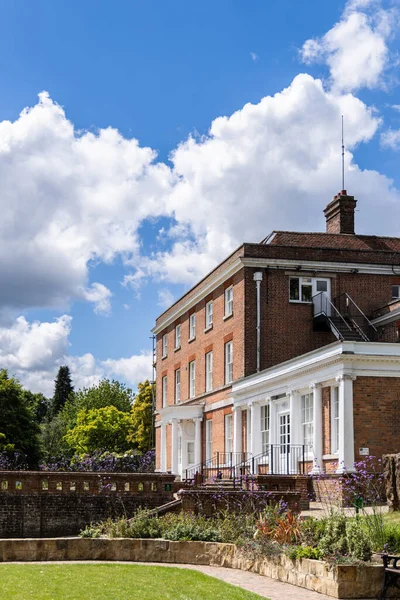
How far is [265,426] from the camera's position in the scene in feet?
109

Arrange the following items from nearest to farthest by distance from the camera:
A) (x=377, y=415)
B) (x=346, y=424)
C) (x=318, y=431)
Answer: (x=346, y=424)
(x=377, y=415)
(x=318, y=431)

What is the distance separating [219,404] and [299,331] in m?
5.09

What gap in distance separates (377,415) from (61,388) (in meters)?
99.5

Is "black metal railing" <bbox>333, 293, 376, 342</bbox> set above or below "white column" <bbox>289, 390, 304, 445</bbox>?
above

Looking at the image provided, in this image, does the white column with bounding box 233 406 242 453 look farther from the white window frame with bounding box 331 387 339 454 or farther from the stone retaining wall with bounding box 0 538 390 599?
the stone retaining wall with bounding box 0 538 390 599

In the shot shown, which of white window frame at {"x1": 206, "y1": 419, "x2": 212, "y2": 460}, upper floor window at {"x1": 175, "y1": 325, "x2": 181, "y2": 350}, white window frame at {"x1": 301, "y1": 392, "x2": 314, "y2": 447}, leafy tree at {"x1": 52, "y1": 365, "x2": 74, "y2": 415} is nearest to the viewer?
white window frame at {"x1": 301, "y1": 392, "x2": 314, "y2": 447}

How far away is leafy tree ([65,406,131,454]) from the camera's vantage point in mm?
74438

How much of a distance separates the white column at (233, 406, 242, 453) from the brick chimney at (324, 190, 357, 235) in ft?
33.1

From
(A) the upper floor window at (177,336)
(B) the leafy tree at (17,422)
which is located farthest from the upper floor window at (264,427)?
(B) the leafy tree at (17,422)

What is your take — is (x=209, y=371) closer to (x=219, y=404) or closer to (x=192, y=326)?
(x=219, y=404)

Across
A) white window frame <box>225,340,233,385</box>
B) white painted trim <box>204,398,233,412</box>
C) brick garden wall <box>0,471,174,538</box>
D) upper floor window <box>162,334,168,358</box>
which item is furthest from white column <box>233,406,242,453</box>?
upper floor window <box>162,334,168,358</box>

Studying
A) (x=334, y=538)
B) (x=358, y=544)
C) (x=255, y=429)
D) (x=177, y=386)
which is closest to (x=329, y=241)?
Answer: (x=255, y=429)

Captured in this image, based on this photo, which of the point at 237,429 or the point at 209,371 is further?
the point at 209,371

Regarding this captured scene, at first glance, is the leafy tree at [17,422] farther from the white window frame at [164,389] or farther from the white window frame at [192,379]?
the white window frame at [192,379]
